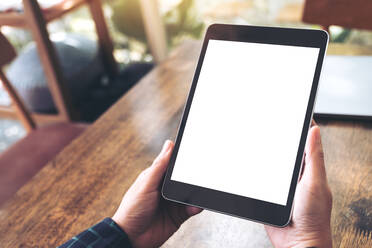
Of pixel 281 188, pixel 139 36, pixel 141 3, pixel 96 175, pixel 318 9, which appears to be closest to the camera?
pixel 281 188

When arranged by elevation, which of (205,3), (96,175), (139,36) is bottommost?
(139,36)

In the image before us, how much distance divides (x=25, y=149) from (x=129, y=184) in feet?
1.88

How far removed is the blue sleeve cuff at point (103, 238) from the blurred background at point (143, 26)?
45.6 inches

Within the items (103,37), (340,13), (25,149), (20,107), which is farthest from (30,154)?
(340,13)

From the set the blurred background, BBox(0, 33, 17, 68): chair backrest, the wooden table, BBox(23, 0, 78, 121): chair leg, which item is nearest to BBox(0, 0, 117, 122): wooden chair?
BBox(23, 0, 78, 121): chair leg

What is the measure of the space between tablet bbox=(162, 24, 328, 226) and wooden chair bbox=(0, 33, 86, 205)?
60 cm

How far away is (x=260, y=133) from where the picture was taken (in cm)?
47

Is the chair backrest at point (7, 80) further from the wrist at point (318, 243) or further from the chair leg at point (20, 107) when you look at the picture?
the wrist at point (318, 243)

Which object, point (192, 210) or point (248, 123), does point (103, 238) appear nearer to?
point (192, 210)

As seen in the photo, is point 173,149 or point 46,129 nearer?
point 173,149

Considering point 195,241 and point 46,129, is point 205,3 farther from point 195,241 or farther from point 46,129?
point 195,241

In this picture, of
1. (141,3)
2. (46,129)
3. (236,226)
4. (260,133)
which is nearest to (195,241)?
(236,226)

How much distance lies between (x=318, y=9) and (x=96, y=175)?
0.86m

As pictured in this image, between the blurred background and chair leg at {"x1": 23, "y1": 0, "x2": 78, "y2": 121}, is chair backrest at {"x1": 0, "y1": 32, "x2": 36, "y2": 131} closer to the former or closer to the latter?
chair leg at {"x1": 23, "y1": 0, "x2": 78, "y2": 121}
